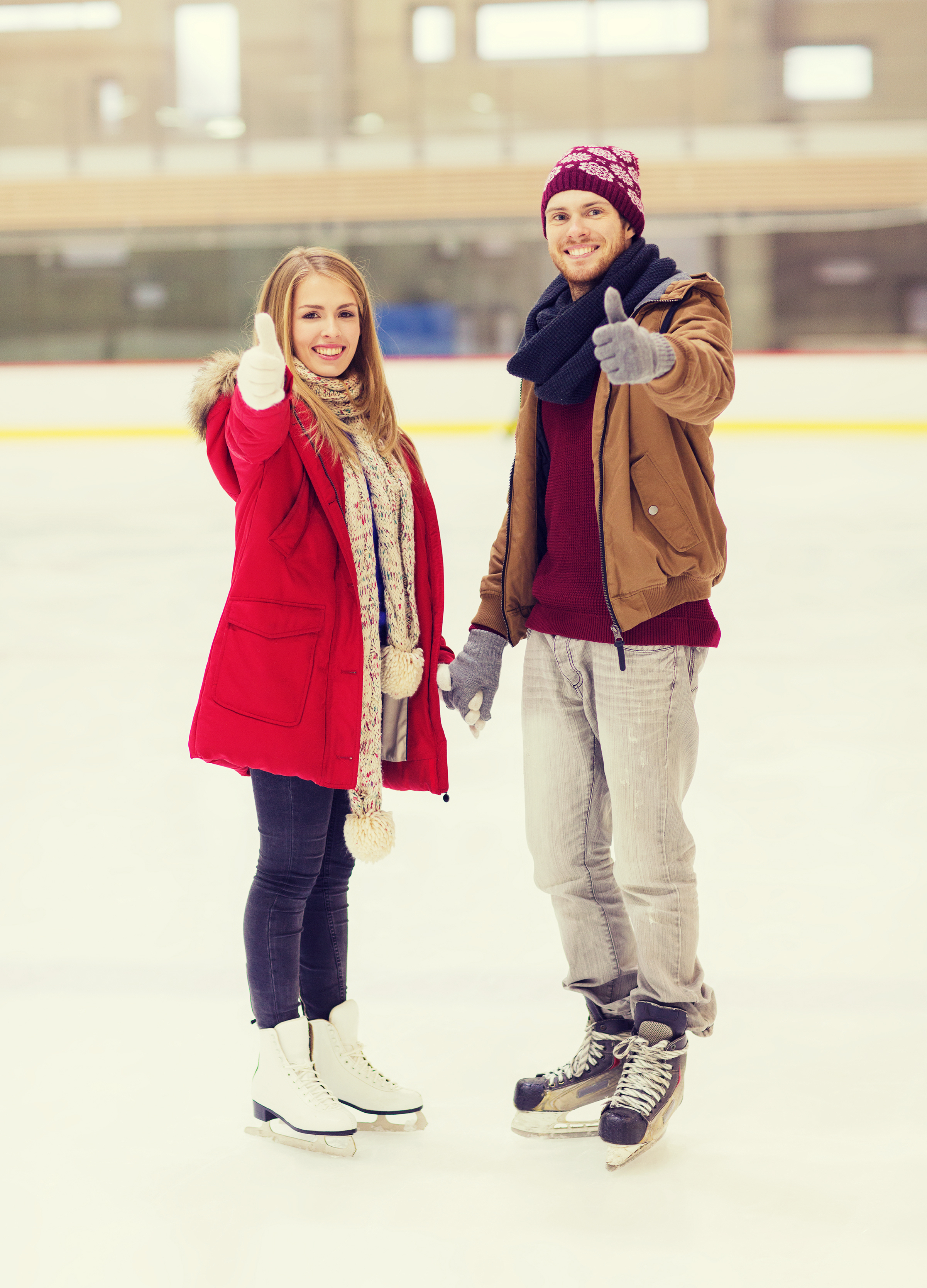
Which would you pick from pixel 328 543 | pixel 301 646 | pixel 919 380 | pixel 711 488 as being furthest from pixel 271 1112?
pixel 919 380

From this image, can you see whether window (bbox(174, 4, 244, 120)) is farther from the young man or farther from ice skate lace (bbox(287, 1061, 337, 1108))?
ice skate lace (bbox(287, 1061, 337, 1108))

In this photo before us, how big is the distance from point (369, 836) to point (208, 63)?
42.7 feet

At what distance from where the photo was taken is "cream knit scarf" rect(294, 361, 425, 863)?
5.54 ft

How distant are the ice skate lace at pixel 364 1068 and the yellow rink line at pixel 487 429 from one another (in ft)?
30.1

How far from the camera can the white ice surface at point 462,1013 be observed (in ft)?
5.08

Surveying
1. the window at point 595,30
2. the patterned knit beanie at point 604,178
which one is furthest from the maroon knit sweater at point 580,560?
the window at point 595,30

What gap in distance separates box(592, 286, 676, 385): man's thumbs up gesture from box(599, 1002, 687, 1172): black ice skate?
2.68ft

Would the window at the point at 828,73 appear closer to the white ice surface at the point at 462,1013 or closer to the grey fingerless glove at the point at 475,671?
the white ice surface at the point at 462,1013

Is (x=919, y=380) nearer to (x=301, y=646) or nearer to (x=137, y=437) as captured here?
(x=137, y=437)

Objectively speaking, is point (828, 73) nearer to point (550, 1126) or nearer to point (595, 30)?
point (595, 30)

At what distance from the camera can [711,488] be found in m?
1.73

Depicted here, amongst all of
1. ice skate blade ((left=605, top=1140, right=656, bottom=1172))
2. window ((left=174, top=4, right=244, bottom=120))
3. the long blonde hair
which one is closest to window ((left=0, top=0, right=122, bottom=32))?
→ window ((left=174, top=4, right=244, bottom=120))

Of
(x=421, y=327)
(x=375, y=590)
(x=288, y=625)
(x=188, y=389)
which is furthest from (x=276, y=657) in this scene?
(x=421, y=327)

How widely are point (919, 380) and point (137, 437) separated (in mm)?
6448
